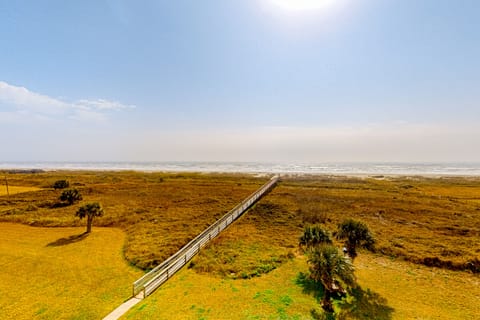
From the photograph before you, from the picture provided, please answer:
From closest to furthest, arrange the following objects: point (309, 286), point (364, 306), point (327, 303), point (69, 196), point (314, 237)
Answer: point (327, 303) < point (364, 306) < point (309, 286) < point (314, 237) < point (69, 196)

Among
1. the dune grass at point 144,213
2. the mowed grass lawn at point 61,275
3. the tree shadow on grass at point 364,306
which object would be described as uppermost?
the dune grass at point 144,213

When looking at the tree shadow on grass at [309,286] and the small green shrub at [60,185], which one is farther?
the small green shrub at [60,185]

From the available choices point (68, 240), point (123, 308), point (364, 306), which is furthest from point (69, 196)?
point (364, 306)

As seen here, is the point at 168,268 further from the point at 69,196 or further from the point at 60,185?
the point at 60,185

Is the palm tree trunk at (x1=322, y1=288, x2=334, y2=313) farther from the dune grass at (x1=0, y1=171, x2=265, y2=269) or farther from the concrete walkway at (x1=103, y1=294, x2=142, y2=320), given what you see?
the dune grass at (x1=0, y1=171, x2=265, y2=269)

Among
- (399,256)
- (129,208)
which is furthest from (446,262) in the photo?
(129,208)

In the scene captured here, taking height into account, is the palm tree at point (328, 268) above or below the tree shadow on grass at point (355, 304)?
above

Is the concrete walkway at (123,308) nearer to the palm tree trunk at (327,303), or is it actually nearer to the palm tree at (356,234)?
the palm tree trunk at (327,303)

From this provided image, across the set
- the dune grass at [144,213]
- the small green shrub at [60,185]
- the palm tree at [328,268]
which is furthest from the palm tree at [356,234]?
the small green shrub at [60,185]
